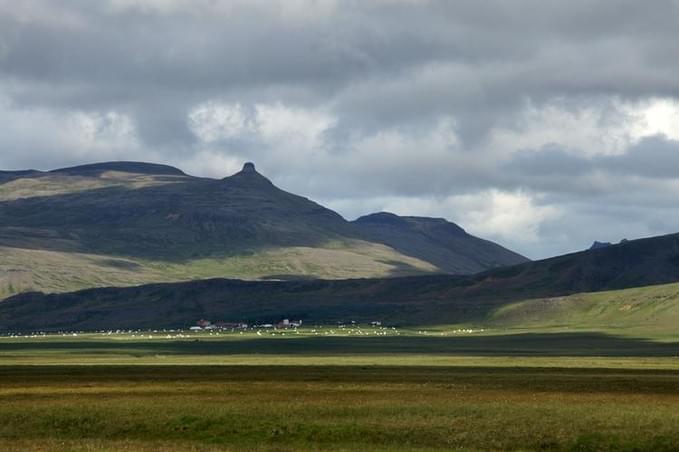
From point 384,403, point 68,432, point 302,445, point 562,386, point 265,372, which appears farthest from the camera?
point 265,372

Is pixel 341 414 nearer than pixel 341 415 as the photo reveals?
No

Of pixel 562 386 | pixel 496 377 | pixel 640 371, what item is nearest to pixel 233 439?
pixel 562 386

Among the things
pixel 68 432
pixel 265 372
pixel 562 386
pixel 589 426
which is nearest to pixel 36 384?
pixel 265 372

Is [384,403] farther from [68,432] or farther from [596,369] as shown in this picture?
[596,369]

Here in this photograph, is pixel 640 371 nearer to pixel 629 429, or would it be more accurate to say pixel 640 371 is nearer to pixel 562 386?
pixel 562 386

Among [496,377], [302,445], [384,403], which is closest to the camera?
[302,445]

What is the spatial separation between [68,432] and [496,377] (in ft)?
163

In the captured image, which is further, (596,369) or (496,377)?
Answer: (596,369)

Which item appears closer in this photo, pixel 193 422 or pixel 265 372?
pixel 193 422

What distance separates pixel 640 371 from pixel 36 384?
185 ft

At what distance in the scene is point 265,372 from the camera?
4523 inches

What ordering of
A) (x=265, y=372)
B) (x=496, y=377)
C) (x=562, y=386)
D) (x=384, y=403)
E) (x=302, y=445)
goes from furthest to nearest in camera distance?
1. (x=265, y=372)
2. (x=496, y=377)
3. (x=562, y=386)
4. (x=384, y=403)
5. (x=302, y=445)

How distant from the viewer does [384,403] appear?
236 feet

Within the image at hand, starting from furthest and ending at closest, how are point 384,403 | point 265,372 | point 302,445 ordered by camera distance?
1. point 265,372
2. point 384,403
3. point 302,445
